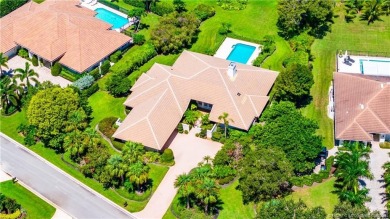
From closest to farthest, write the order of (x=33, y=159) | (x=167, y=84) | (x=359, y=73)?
(x=33, y=159) → (x=167, y=84) → (x=359, y=73)

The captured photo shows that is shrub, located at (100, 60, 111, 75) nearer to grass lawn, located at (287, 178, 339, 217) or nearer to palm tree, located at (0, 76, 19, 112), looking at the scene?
palm tree, located at (0, 76, 19, 112)

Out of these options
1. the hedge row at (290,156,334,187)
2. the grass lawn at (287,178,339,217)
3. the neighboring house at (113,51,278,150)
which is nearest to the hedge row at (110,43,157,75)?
the neighboring house at (113,51,278,150)

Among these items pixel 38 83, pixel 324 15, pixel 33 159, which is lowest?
pixel 33 159

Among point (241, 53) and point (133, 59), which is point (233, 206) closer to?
point (133, 59)

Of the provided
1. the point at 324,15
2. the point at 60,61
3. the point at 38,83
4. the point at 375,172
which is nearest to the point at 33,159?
the point at 38,83

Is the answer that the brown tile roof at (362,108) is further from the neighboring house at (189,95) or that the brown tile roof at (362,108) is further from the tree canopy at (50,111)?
the tree canopy at (50,111)

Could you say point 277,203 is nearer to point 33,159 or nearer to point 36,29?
point 33,159
